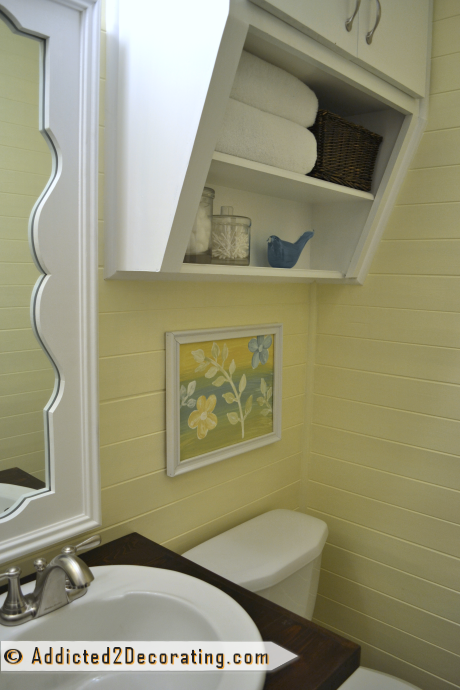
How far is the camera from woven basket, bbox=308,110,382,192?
1220 millimetres

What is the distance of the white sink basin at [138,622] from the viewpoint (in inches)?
31.7

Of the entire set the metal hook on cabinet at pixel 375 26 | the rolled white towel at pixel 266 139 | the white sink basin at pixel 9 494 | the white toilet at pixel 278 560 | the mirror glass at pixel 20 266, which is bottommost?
the white toilet at pixel 278 560

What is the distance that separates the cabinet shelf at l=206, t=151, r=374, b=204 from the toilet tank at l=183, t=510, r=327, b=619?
0.89 m

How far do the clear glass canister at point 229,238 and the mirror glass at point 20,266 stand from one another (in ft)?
1.19

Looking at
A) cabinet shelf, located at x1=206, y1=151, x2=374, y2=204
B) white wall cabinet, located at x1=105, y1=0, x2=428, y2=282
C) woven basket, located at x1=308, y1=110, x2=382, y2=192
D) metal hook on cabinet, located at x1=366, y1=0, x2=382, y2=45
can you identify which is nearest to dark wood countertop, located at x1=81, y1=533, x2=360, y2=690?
white wall cabinet, located at x1=105, y1=0, x2=428, y2=282

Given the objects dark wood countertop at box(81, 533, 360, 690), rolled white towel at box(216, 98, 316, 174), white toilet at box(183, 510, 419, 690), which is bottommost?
white toilet at box(183, 510, 419, 690)

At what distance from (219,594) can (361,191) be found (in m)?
1.03

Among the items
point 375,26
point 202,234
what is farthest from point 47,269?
point 375,26

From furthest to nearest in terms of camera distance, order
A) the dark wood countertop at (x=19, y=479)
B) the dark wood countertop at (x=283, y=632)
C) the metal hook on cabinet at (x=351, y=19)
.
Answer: the metal hook on cabinet at (x=351, y=19)
the dark wood countertop at (x=19, y=479)
the dark wood countertop at (x=283, y=632)

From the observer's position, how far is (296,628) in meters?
0.89

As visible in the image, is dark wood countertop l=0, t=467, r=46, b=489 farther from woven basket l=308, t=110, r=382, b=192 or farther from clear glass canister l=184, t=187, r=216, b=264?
woven basket l=308, t=110, r=382, b=192

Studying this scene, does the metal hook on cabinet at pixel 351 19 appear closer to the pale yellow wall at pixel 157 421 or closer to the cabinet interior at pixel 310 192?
the cabinet interior at pixel 310 192

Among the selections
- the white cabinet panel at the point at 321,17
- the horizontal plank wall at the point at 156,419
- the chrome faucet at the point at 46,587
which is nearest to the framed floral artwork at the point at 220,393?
the horizontal plank wall at the point at 156,419

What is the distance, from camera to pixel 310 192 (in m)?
1.32
